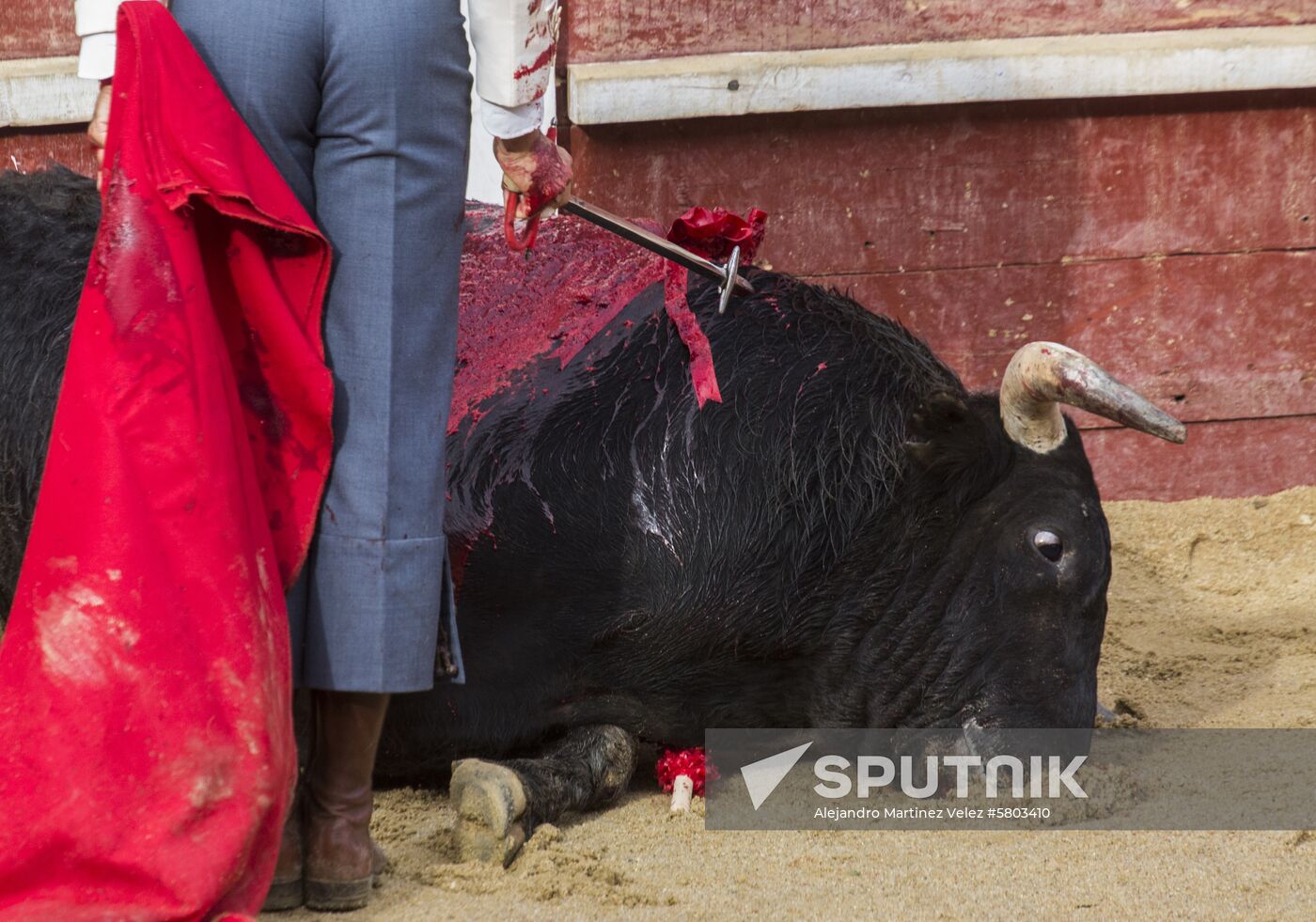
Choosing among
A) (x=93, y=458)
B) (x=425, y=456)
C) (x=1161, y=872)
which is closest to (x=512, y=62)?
(x=425, y=456)

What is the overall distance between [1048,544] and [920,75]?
6.81 feet

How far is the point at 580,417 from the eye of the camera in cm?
308

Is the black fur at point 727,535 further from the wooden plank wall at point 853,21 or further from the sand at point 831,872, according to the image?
the wooden plank wall at point 853,21

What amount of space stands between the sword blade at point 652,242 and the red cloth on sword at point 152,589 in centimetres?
81

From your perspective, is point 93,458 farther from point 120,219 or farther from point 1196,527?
point 1196,527

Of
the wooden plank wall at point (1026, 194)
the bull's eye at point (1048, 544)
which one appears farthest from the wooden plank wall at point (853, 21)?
the bull's eye at point (1048, 544)

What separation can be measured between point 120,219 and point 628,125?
2826 millimetres

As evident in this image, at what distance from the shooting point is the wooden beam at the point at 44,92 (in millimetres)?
4926

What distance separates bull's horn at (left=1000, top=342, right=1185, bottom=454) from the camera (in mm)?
3012

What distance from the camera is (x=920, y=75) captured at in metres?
4.75

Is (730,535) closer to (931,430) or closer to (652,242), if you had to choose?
(931,430)

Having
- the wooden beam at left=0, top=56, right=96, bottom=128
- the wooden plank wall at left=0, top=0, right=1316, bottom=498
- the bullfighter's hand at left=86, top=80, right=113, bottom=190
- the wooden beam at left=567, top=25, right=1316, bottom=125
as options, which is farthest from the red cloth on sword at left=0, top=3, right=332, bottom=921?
the wooden beam at left=0, top=56, right=96, bottom=128

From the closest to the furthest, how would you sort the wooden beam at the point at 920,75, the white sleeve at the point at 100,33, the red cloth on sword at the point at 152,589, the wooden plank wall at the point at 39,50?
the red cloth on sword at the point at 152,589 < the white sleeve at the point at 100,33 < the wooden beam at the point at 920,75 < the wooden plank wall at the point at 39,50

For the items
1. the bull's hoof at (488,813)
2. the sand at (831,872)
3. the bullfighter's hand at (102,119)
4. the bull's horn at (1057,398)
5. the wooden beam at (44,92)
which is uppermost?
the wooden beam at (44,92)
